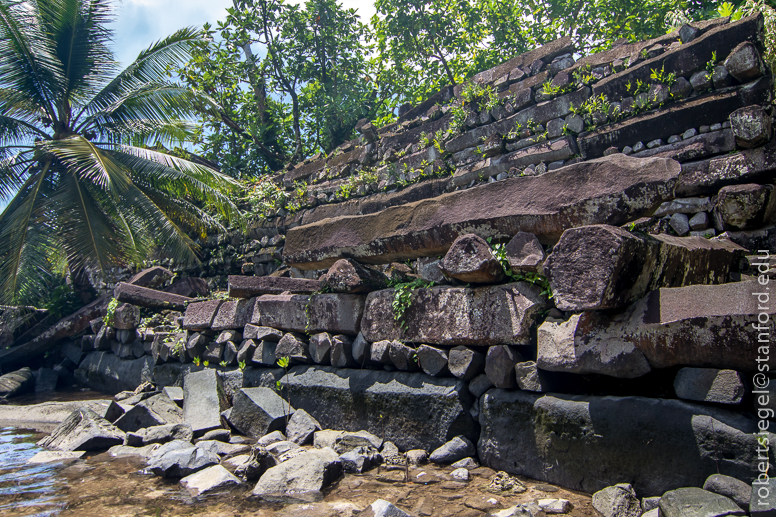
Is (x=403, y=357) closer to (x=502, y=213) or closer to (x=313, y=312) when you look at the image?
(x=313, y=312)

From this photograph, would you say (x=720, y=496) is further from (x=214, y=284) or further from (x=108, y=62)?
(x=108, y=62)

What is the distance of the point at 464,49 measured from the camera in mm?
12438

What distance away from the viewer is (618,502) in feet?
7.74

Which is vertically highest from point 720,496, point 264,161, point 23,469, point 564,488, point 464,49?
point 464,49

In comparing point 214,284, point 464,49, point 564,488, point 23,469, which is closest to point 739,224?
point 564,488

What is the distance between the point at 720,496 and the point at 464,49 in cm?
1224

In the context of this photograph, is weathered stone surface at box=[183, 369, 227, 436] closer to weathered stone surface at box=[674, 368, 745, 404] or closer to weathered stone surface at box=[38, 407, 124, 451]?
weathered stone surface at box=[38, 407, 124, 451]

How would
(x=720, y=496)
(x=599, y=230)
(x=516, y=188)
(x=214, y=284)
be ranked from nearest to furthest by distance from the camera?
(x=720, y=496) → (x=599, y=230) → (x=516, y=188) → (x=214, y=284)

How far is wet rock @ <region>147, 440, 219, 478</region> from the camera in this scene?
3.52m

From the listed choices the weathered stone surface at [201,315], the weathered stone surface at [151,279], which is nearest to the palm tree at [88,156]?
the weathered stone surface at [151,279]

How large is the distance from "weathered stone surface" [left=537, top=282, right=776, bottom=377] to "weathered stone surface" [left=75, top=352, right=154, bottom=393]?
6.26 m

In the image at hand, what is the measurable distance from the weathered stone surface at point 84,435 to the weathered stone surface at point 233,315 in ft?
4.89

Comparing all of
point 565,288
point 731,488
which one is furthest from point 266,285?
point 731,488

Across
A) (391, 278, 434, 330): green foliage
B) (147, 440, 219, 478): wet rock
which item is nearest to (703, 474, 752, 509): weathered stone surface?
(391, 278, 434, 330): green foliage
